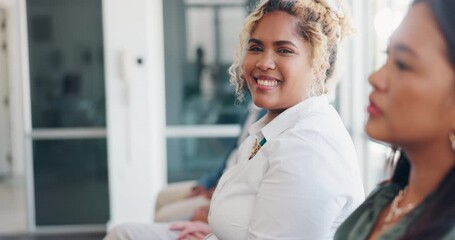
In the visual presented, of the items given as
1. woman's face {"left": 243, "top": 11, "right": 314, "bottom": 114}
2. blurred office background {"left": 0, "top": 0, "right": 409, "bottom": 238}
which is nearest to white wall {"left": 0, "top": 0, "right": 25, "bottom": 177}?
blurred office background {"left": 0, "top": 0, "right": 409, "bottom": 238}

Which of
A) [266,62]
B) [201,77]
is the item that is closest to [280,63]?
[266,62]

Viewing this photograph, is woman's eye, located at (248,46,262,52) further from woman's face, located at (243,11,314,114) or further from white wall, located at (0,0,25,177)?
white wall, located at (0,0,25,177)

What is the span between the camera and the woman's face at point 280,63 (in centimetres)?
167

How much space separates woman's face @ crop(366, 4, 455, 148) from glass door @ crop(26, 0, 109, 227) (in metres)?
3.30

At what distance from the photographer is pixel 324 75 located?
1.76 metres

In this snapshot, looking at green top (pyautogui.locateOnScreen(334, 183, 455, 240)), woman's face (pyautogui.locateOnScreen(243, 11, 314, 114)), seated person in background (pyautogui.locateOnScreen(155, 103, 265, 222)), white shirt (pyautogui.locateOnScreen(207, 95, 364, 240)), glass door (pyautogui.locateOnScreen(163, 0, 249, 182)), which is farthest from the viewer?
glass door (pyautogui.locateOnScreen(163, 0, 249, 182))

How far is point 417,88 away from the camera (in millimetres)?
935

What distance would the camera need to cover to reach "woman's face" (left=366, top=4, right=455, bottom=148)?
92 cm

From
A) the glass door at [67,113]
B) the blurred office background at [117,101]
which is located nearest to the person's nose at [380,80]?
the blurred office background at [117,101]

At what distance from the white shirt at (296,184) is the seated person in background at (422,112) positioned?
14.1 inches

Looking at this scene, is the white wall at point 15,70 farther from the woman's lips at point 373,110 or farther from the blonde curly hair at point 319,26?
the woman's lips at point 373,110

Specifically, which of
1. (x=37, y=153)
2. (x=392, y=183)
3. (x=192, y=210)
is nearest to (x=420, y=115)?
(x=392, y=183)

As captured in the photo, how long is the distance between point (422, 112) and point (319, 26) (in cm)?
→ 80

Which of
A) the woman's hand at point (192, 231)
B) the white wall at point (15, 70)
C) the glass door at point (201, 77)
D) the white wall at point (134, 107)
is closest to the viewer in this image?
the woman's hand at point (192, 231)
